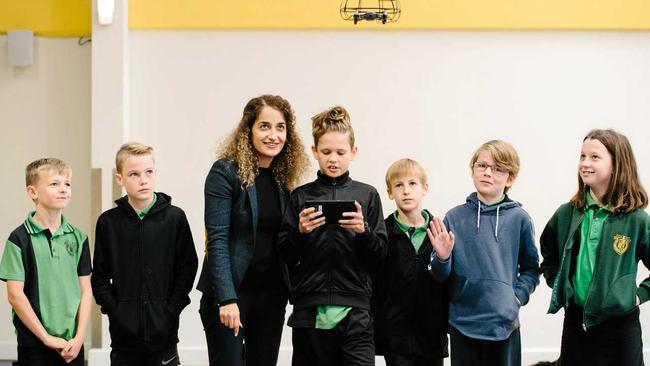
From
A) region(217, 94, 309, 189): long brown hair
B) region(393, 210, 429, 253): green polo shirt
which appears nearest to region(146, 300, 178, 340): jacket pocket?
→ region(217, 94, 309, 189): long brown hair

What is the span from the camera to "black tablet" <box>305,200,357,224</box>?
4.02 m

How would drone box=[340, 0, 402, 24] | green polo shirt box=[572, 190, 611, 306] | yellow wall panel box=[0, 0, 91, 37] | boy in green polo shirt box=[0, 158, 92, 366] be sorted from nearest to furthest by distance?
green polo shirt box=[572, 190, 611, 306]
boy in green polo shirt box=[0, 158, 92, 366]
drone box=[340, 0, 402, 24]
yellow wall panel box=[0, 0, 91, 37]

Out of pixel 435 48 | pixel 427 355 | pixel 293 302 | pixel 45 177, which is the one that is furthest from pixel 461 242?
pixel 435 48

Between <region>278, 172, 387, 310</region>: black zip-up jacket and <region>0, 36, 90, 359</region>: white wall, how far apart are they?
Result: 3.39 meters

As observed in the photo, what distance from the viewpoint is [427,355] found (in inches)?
171

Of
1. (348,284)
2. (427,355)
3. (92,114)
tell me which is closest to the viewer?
(348,284)

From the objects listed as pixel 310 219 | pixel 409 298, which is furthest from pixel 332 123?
pixel 409 298

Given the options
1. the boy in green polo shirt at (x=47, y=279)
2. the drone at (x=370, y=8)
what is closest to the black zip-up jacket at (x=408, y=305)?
the boy in green polo shirt at (x=47, y=279)

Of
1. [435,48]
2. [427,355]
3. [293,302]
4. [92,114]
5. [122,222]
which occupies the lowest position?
[427,355]

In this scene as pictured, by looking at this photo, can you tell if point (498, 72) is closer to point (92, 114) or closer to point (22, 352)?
point (92, 114)

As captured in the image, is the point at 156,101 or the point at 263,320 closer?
the point at 263,320

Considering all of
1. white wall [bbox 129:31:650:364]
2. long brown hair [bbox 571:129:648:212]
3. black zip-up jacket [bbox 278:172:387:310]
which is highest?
white wall [bbox 129:31:650:364]

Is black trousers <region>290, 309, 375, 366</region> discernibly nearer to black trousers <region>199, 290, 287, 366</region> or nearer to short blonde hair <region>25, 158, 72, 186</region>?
black trousers <region>199, 290, 287, 366</region>

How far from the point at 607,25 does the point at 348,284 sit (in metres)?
3.79
